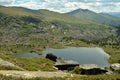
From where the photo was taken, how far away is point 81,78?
25.2 metres

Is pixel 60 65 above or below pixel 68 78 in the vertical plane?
below

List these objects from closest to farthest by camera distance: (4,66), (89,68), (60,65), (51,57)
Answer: (4,66) < (89,68) < (60,65) < (51,57)

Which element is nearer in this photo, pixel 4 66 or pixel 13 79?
pixel 13 79

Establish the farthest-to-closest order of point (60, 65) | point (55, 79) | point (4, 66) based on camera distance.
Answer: point (60, 65) → point (4, 66) → point (55, 79)

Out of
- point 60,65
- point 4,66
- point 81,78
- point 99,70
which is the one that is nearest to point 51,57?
point 60,65

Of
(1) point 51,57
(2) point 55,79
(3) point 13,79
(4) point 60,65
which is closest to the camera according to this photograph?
(3) point 13,79

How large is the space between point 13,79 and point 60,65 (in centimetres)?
2637

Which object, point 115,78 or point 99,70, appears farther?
point 99,70

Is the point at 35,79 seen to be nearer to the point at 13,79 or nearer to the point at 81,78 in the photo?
the point at 13,79

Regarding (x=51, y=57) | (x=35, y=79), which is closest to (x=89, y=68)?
(x=35, y=79)

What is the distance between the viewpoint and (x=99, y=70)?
38375 mm

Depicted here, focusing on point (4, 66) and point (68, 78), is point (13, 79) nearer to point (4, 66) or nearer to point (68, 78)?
point (68, 78)

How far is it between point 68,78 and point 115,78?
430 cm

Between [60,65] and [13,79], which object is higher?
[13,79]
